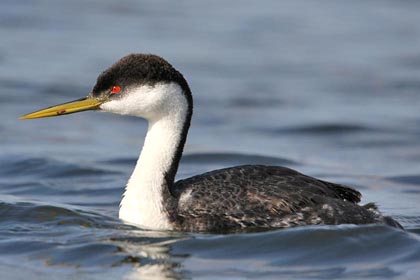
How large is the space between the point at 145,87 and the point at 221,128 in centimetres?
654

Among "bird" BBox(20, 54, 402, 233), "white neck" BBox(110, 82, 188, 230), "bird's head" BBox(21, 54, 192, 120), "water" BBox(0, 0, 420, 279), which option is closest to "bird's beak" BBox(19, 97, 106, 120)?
"bird" BBox(20, 54, 402, 233)

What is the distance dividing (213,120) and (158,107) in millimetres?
6809

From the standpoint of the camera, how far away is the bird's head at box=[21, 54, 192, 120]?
418 inches

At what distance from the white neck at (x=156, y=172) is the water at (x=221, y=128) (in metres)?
0.14

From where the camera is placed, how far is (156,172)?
10773 millimetres

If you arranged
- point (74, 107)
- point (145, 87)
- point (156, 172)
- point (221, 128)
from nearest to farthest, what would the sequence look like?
point (145, 87) < point (156, 172) < point (74, 107) < point (221, 128)

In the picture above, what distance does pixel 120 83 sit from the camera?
35.2 feet

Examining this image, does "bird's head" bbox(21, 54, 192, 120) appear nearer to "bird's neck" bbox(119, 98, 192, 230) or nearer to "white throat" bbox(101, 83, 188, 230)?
"white throat" bbox(101, 83, 188, 230)

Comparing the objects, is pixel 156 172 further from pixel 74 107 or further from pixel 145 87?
pixel 74 107

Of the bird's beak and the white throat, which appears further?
the bird's beak

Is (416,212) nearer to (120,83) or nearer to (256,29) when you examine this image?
A: (120,83)

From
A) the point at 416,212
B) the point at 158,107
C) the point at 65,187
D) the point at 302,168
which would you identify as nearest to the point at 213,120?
the point at 302,168

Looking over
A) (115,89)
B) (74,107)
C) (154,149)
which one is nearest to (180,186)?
(154,149)

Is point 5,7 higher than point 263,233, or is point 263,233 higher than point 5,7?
point 5,7
